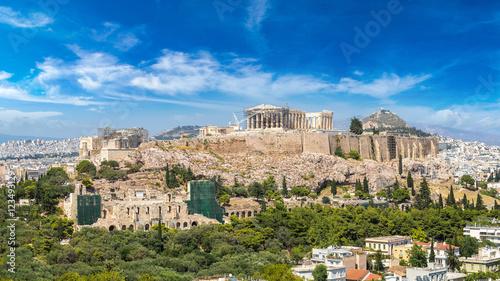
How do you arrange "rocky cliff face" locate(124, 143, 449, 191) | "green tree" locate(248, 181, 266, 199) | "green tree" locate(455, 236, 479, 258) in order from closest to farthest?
1. "green tree" locate(455, 236, 479, 258)
2. "green tree" locate(248, 181, 266, 199)
3. "rocky cliff face" locate(124, 143, 449, 191)

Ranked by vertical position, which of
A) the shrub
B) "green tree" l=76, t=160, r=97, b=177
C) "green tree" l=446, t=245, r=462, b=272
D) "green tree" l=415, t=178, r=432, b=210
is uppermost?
the shrub

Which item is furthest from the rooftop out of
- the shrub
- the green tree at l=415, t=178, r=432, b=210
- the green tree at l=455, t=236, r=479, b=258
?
the shrub

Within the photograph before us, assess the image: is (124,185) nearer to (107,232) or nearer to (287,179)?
(107,232)

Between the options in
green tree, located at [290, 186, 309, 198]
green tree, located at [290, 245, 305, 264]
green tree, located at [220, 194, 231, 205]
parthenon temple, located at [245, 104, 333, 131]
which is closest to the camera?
green tree, located at [290, 245, 305, 264]

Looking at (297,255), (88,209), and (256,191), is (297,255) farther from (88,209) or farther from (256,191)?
(256,191)

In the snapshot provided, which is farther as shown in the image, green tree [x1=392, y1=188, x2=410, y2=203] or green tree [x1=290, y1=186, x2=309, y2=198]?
green tree [x1=392, y1=188, x2=410, y2=203]

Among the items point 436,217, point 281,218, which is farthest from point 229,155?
point 436,217

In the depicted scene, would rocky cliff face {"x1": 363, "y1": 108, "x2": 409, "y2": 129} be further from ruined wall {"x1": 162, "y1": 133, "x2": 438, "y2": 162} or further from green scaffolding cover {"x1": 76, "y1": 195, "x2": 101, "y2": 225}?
green scaffolding cover {"x1": 76, "y1": 195, "x2": 101, "y2": 225}
